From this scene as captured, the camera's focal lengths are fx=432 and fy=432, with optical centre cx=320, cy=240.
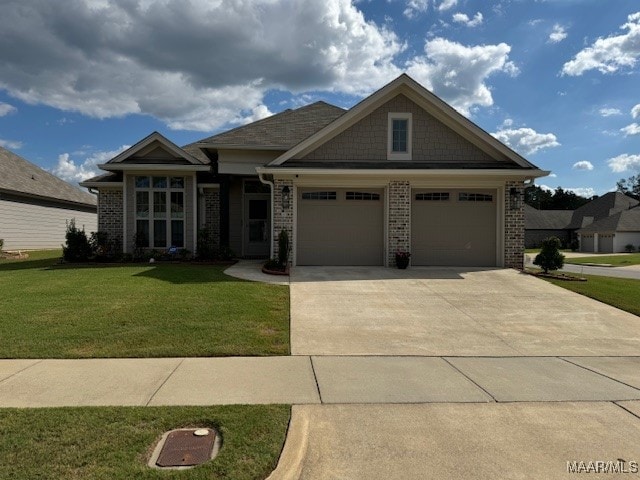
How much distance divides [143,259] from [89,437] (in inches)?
502

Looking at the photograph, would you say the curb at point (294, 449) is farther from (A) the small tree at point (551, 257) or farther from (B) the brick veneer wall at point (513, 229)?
(B) the brick veneer wall at point (513, 229)

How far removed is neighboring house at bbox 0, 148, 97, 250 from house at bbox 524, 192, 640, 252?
167 ft

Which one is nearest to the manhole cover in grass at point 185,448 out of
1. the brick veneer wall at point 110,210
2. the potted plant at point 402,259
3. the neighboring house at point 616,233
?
the potted plant at point 402,259

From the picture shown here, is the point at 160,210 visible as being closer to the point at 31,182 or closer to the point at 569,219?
the point at 31,182

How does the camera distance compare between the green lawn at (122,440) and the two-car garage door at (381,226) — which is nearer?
the green lawn at (122,440)

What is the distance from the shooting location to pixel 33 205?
24844 millimetres

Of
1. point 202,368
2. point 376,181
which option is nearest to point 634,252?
point 376,181

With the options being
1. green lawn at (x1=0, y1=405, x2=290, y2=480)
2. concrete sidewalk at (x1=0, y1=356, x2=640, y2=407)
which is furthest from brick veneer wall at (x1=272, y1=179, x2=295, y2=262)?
green lawn at (x1=0, y1=405, x2=290, y2=480)

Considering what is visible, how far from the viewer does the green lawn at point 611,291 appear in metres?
9.69

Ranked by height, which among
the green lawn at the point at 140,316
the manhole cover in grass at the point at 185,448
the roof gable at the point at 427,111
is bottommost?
the manhole cover in grass at the point at 185,448

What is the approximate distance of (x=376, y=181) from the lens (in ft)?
46.6

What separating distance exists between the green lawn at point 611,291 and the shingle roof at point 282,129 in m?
10.2

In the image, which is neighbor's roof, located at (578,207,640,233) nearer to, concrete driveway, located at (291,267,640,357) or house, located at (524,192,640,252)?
house, located at (524,192,640,252)

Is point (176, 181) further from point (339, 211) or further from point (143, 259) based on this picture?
point (339, 211)
